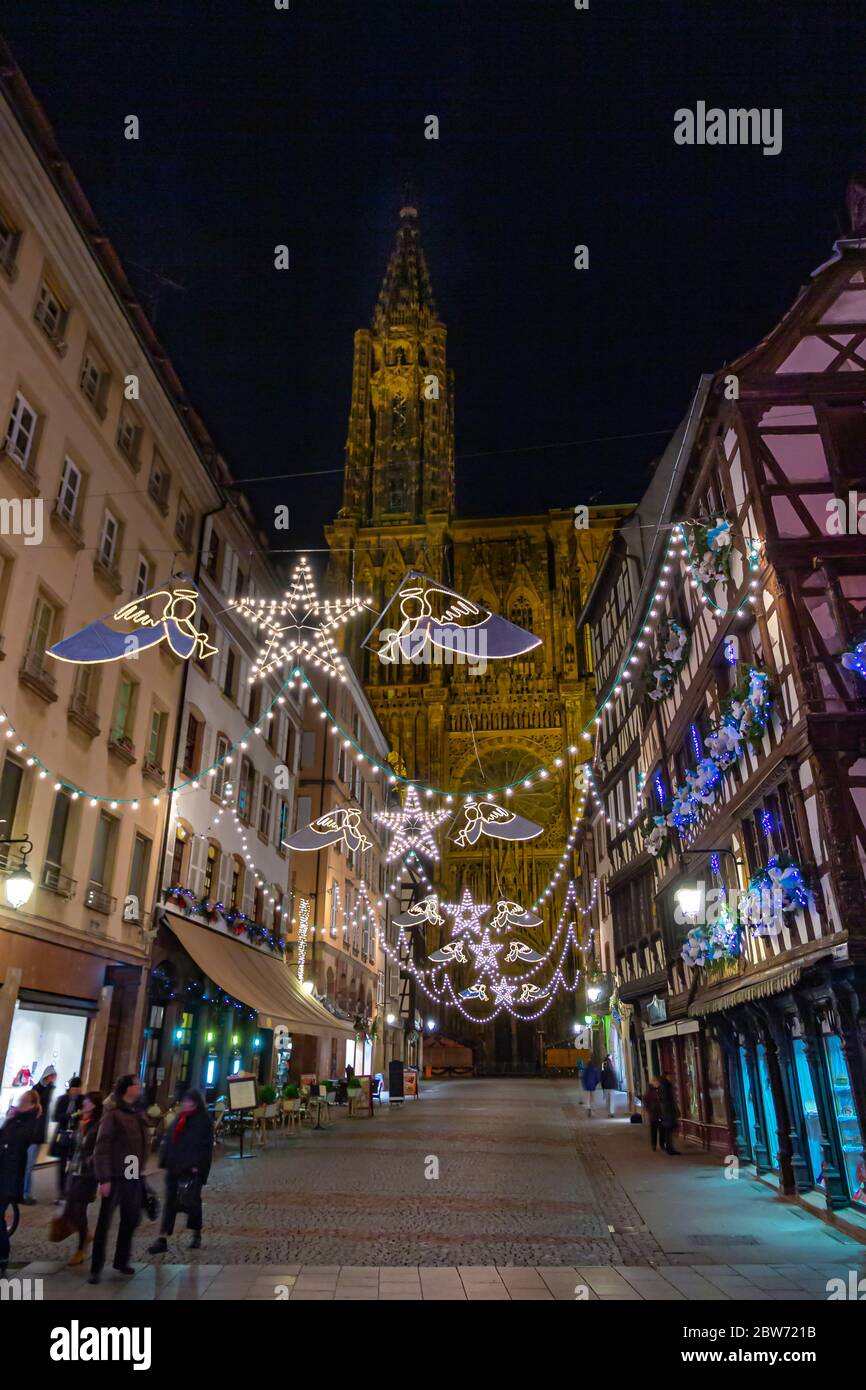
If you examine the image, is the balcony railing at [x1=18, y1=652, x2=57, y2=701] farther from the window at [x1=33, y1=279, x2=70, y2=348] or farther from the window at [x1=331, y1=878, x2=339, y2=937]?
the window at [x1=331, y1=878, x2=339, y2=937]

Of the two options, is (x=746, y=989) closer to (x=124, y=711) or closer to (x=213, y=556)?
(x=124, y=711)

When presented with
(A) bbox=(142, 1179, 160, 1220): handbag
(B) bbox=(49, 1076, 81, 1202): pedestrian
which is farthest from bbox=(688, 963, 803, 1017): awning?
(B) bbox=(49, 1076, 81, 1202): pedestrian

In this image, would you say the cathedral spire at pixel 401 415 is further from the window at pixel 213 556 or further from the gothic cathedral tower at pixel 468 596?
the window at pixel 213 556

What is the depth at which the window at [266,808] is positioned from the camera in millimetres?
24391

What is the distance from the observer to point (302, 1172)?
1299 centimetres

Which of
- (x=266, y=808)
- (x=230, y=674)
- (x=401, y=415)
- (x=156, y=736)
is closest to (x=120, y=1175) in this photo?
(x=156, y=736)

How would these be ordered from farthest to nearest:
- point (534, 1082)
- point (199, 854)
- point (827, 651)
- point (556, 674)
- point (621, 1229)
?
point (556, 674) → point (534, 1082) → point (199, 854) → point (827, 651) → point (621, 1229)

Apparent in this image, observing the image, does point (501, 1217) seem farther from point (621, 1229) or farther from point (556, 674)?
point (556, 674)

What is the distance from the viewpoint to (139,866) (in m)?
17.0

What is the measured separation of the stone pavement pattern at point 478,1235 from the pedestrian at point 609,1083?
388 inches

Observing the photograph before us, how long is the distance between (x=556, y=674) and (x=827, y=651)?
170 feet

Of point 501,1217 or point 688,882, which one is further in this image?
point 688,882

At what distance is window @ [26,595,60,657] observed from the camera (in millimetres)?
13320

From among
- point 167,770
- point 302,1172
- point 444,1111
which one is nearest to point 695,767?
point 302,1172
